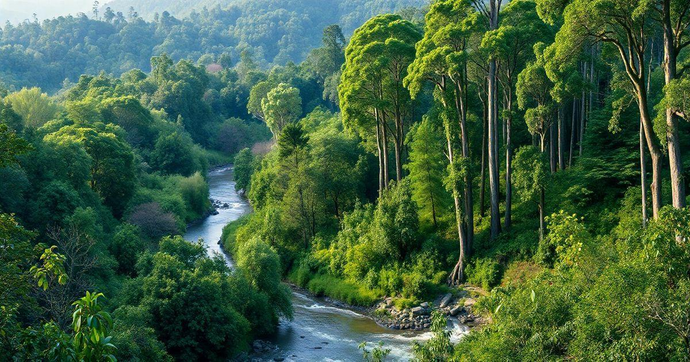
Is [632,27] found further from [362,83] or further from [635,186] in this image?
[362,83]

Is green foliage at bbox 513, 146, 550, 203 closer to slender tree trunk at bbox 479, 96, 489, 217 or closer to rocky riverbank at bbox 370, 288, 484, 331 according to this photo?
slender tree trunk at bbox 479, 96, 489, 217

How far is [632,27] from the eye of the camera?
15219 millimetres

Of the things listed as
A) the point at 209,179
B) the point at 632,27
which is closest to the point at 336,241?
the point at 632,27

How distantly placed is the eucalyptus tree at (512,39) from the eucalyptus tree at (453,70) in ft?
5.54

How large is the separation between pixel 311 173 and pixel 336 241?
5300 mm

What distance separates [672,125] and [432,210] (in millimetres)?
20485

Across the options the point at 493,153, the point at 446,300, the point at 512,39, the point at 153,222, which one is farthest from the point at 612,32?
the point at 153,222

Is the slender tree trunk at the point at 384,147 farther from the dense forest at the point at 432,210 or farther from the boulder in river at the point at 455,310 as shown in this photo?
the boulder in river at the point at 455,310

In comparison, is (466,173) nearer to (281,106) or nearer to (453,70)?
(453,70)

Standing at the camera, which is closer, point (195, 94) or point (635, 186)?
point (635, 186)

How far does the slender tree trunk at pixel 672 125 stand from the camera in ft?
47.8

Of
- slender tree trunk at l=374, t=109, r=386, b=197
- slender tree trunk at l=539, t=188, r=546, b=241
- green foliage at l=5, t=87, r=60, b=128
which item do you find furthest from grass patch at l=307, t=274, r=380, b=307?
green foliage at l=5, t=87, r=60, b=128

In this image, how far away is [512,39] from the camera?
29.0 meters

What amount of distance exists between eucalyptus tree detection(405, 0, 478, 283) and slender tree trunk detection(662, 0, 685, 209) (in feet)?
44.9
